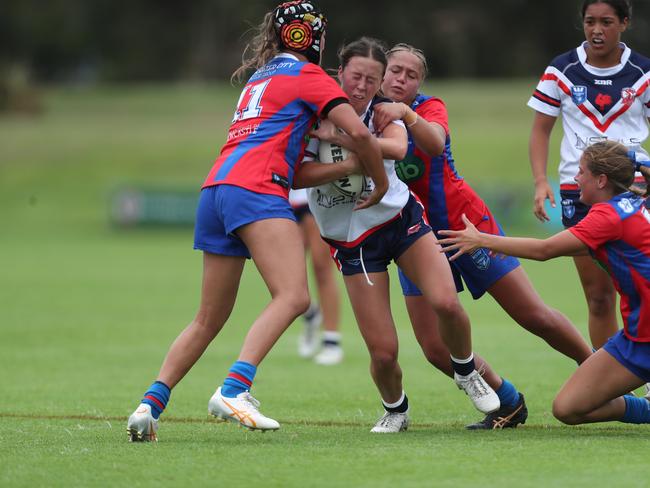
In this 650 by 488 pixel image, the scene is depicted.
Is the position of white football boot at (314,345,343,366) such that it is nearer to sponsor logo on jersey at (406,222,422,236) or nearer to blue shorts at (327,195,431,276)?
blue shorts at (327,195,431,276)

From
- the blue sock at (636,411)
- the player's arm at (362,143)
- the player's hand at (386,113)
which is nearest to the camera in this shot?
the player's arm at (362,143)

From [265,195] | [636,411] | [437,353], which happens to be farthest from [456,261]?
[265,195]

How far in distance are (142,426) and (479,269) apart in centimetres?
221

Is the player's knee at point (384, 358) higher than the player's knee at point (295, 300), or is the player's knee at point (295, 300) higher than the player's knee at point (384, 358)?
the player's knee at point (295, 300)

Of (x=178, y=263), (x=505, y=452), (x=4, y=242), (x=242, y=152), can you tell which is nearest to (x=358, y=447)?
(x=505, y=452)

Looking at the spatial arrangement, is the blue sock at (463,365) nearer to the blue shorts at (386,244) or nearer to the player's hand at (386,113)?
the blue shorts at (386,244)

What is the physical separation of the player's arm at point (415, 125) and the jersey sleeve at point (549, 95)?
4.95 ft

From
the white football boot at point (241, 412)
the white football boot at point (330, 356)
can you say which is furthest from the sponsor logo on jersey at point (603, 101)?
the white football boot at point (330, 356)

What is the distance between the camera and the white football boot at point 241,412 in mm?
5789

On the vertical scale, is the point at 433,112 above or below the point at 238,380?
above

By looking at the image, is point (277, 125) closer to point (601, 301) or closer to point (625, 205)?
point (625, 205)

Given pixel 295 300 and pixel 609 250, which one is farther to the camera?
pixel 609 250

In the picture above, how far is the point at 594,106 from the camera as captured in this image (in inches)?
300

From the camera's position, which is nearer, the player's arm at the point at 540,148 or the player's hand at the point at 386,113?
the player's hand at the point at 386,113
